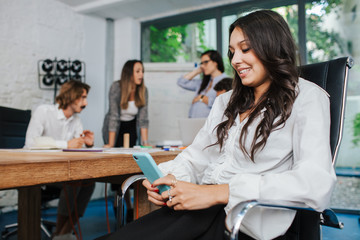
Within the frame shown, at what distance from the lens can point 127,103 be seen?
3.54 m

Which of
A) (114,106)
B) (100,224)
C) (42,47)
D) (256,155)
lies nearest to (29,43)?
(42,47)

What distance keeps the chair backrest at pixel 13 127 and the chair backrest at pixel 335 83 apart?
2.08 m

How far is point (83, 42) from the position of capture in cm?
488

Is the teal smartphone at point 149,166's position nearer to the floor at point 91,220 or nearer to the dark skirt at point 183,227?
the dark skirt at point 183,227

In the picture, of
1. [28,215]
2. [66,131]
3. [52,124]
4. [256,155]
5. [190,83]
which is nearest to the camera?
[256,155]

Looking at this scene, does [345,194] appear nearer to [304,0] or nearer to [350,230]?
[350,230]

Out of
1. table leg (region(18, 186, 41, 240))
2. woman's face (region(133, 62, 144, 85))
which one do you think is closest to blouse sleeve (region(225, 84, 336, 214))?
table leg (region(18, 186, 41, 240))

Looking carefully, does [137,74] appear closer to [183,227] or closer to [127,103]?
[127,103]

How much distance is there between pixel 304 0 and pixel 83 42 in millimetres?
3057

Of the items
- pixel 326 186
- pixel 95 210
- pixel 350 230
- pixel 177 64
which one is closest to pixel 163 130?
pixel 177 64

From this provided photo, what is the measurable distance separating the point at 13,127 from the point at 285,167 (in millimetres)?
2169

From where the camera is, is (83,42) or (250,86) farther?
(83,42)

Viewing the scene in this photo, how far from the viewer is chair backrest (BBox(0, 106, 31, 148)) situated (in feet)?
7.89

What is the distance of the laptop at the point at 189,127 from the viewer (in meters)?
1.99
